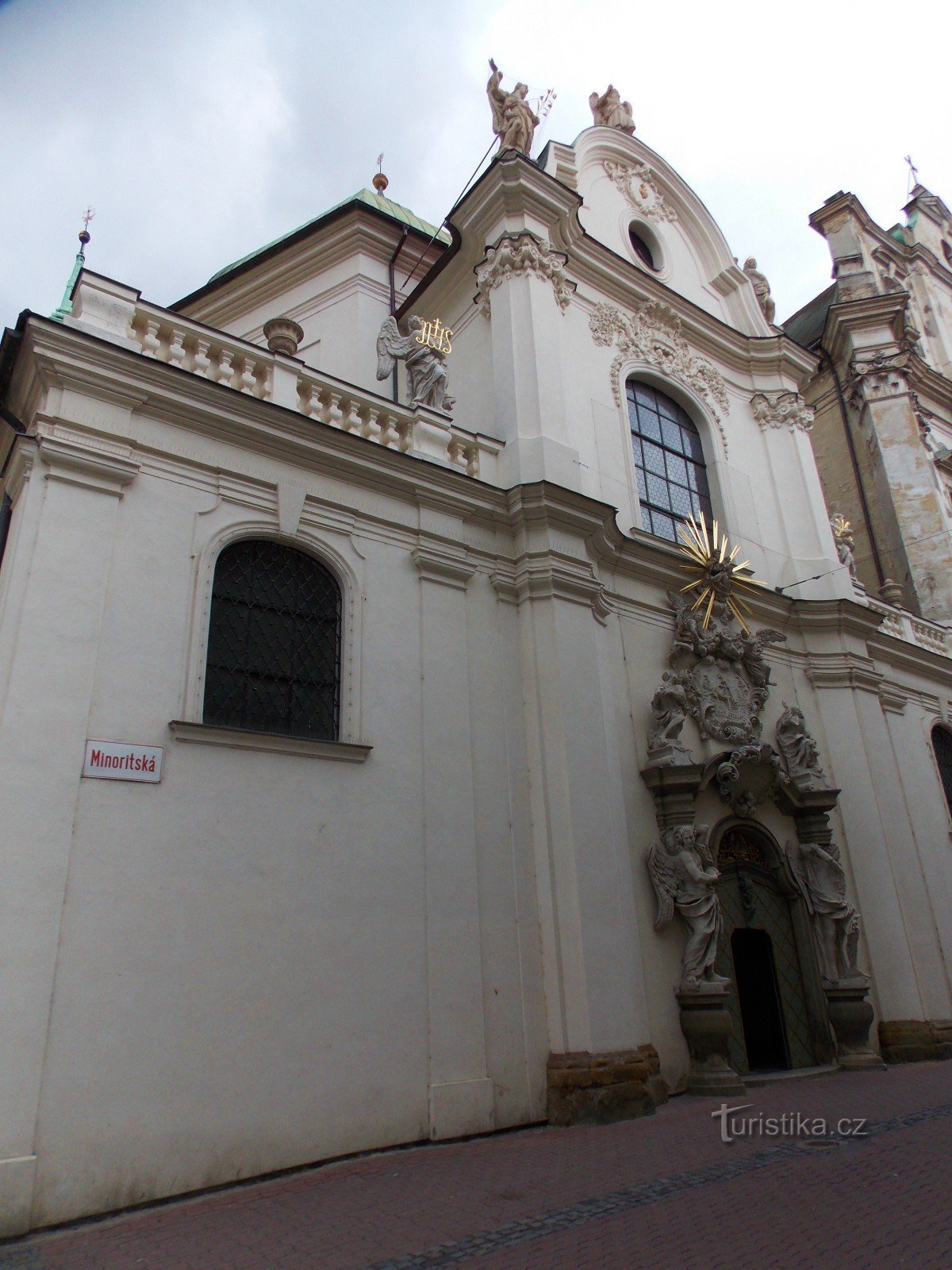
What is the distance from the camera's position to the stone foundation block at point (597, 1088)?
7395 mm

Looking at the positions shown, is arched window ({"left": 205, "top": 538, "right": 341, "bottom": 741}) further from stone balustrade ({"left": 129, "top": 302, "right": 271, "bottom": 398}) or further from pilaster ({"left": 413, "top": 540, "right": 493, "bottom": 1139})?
stone balustrade ({"left": 129, "top": 302, "right": 271, "bottom": 398})

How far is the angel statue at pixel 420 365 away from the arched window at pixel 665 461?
125 inches

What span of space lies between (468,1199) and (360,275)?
41.7 feet

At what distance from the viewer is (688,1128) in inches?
277

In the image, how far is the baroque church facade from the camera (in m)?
6.04

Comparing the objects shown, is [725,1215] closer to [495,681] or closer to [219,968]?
[219,968]

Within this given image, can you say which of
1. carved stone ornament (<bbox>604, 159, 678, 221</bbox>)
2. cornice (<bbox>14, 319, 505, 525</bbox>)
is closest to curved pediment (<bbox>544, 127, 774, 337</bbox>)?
carved stone ornament (<bbox>604, 159, 678, 221</bbox>)

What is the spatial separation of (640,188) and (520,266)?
186 inches

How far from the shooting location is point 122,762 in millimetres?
6395

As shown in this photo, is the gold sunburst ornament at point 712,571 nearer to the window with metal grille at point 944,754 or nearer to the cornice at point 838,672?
the cornice at point 838,672

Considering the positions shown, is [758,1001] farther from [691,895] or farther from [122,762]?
[122,762]

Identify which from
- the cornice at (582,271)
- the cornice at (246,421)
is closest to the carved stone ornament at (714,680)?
the cornice at (246,421)

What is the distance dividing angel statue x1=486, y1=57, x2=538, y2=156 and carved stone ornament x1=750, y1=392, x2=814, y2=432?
5.25 meters

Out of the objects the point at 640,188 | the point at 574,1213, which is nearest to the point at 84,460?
the point at 574,1213
